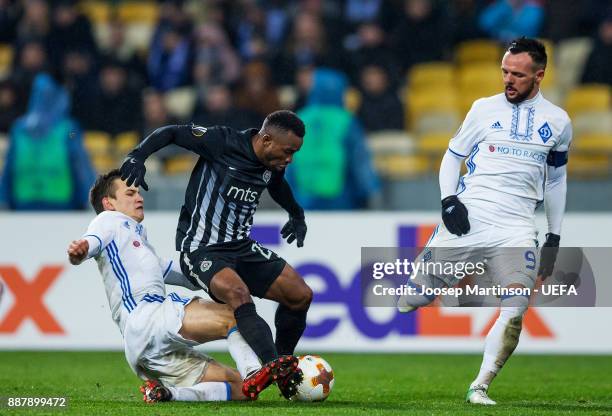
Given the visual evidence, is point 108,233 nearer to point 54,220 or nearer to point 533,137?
point 533,137

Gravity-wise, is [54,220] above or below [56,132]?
below

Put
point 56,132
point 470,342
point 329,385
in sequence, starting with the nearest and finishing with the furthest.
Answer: point 329,385 < point 470,342 < point 56,132

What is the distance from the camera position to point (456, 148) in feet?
25.5

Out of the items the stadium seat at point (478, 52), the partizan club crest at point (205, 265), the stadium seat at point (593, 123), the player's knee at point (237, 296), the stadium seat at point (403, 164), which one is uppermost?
the stadium seat at point (478, 52)

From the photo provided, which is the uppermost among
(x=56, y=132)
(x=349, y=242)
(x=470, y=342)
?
(x=56, y=132)

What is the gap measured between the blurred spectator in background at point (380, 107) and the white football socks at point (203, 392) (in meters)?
7.00

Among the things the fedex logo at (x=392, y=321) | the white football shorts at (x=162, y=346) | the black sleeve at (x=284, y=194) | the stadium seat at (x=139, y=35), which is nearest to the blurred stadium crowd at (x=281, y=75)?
the stadium seat at (x=139, y=35)

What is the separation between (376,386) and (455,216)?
5.56ft

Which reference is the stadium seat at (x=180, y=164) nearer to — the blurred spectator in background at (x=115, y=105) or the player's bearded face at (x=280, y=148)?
the blurred spectator in background at (x=115, y=105)

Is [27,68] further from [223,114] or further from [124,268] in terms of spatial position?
[124,268]

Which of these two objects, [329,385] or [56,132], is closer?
[329,385]

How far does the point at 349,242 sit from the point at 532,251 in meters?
4.39

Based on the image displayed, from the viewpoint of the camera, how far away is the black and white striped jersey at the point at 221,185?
761cm

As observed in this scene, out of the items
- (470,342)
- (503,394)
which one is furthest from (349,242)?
(503,394)
